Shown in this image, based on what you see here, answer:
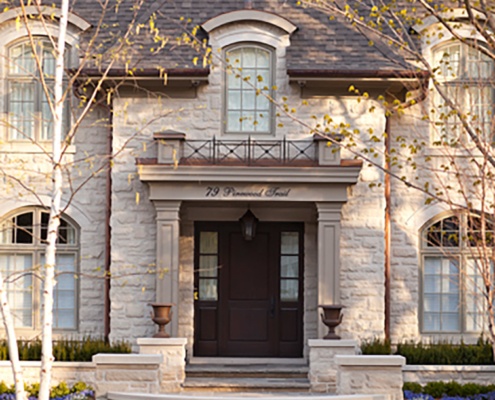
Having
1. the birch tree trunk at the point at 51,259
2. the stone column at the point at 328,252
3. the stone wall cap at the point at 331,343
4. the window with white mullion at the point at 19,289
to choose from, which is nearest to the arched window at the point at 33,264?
the window with white mullion at the point at 19,289

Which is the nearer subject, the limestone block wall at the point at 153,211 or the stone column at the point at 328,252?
the stone column at the point at 328,252

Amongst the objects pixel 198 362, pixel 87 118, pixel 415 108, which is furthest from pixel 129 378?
pixel 415 108

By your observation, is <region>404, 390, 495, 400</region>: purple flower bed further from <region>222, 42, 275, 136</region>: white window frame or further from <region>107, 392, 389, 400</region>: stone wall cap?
<region>222, 42, 275, 136</region>: white window frame

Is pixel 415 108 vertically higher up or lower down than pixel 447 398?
higher up

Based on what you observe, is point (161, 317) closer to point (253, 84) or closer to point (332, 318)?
point (332, 318)

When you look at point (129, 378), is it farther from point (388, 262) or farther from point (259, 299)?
point (388, 262)

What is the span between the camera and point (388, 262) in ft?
57.0

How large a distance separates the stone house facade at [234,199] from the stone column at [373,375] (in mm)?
1795

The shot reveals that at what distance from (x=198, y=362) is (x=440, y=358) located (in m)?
4.12

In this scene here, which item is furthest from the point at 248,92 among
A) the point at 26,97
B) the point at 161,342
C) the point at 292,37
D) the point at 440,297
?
the point at 440,297

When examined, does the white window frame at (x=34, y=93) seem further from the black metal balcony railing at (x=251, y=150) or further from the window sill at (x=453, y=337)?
the window sill at (x=453, y=337)

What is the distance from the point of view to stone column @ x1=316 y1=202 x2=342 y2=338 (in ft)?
54.0

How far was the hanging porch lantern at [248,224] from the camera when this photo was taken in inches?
671

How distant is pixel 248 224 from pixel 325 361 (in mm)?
2722
